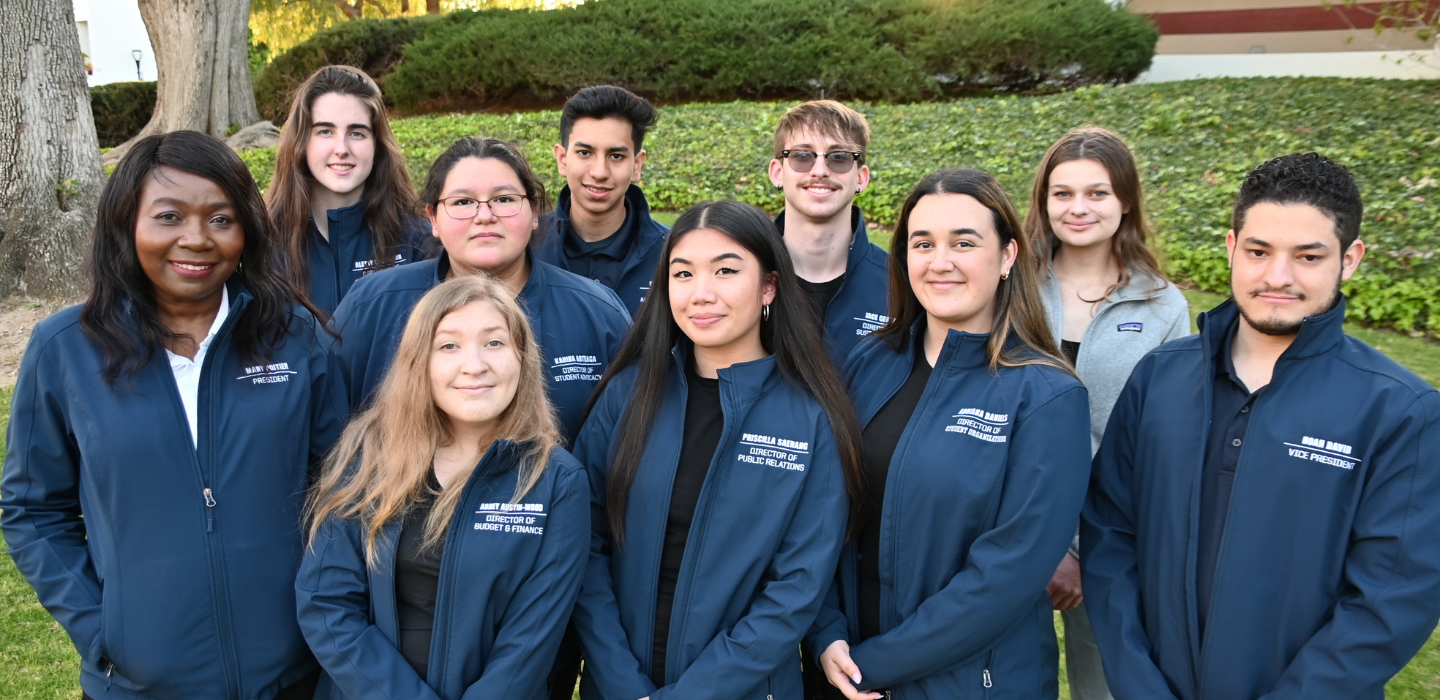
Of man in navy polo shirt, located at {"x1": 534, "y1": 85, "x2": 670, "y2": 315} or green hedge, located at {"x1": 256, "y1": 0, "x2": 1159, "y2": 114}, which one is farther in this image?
green hedge, located at {"x1": 256, "y1": 0, "x2": 1159, "y2": 114}

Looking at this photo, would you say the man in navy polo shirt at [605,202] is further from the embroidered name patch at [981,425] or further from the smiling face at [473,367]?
the embroidered name patch at [981,425]

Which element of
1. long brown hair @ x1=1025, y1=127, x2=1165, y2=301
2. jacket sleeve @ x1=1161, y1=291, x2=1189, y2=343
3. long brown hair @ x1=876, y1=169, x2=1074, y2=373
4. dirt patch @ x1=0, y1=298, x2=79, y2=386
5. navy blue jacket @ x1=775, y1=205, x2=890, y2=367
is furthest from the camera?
dirt patch @ x1=0, y1=298, x2=79, y2=386

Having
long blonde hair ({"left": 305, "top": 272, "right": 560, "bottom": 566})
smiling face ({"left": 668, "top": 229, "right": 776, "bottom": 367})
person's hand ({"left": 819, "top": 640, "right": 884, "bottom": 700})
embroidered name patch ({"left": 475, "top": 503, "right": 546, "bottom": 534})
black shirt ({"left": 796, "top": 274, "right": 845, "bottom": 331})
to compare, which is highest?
smiling face ({"left": 668, "top": 229, "right": 776, "bottom": 367})

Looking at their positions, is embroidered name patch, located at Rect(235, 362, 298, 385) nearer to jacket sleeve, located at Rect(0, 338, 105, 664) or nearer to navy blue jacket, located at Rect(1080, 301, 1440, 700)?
jacket sleeve, located at Rect(0, 338, 105, 664)

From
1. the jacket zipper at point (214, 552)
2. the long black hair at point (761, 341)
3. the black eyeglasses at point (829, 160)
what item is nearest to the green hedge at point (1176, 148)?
the black eyeglasses at point (829, 160)

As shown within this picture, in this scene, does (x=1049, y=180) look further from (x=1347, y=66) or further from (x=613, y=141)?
(x=1347, y=66)

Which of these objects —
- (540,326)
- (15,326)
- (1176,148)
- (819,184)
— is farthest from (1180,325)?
(1176,148)

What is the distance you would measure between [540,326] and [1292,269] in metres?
2.31

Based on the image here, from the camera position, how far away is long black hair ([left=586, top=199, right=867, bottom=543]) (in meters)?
2.82

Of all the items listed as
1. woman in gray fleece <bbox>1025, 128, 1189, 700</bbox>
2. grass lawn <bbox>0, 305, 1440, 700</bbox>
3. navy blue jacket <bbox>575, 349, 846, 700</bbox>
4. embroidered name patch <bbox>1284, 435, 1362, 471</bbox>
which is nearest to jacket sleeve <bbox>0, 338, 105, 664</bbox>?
navy blue jacket <bbox>575, 349, 846, 700</bbox>

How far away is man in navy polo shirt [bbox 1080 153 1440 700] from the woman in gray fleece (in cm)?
49

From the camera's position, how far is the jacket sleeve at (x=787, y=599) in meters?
2.61

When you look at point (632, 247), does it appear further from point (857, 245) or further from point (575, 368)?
point (575, 368)

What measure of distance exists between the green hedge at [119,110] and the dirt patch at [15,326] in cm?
1519
